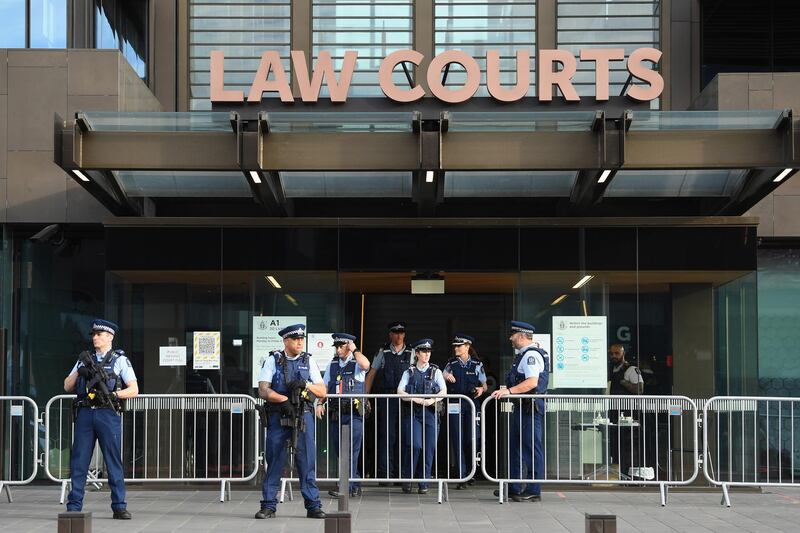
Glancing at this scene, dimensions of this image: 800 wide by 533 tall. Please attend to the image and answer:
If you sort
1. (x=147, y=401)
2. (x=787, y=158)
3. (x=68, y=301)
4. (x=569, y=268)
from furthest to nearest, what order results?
(x=68, y=301), (x=569, y=268), (x=147, y=401), (x=787, y=158)

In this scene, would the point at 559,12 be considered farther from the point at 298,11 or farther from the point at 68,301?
the point at 68,301

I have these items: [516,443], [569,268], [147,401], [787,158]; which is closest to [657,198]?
[569,268]

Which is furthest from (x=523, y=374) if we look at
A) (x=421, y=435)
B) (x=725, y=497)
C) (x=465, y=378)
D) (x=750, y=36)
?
(x=750, y=36)

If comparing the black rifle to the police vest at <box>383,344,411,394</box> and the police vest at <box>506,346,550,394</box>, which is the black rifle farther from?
the police vest at <box>506,346,550,394</box>

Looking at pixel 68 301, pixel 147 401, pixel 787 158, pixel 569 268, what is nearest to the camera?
pixel 787 158

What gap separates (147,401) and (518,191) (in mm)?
5114

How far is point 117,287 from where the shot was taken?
14656mm

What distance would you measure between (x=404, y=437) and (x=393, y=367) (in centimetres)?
95

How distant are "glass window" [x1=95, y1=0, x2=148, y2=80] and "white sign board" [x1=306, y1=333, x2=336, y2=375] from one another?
4.65 meters

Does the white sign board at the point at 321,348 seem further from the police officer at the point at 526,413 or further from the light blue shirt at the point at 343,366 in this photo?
the police officer at the point at 526,413

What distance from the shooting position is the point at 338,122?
12625 millimetres

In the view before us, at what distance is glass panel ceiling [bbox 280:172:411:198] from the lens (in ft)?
45.9

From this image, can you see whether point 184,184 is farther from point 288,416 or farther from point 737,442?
point 737,442

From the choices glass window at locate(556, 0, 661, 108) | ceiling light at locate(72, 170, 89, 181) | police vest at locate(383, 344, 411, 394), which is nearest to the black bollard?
ceiling light at locate(72, 170, 89, 181)
